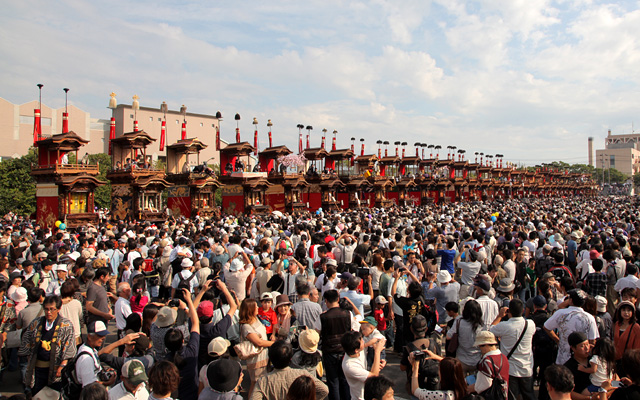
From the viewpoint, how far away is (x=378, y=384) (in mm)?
3518

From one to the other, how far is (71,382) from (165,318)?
108 cm

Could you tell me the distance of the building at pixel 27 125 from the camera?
52.5 m

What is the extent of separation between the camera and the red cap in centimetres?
521

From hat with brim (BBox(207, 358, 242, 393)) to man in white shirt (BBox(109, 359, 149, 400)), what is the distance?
27.8 inches

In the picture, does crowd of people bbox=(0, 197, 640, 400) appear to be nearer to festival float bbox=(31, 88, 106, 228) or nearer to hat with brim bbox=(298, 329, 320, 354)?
hat with brim bbox=(298, 329, 320, 354)

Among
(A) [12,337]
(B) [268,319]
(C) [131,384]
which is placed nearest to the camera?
(C) [131,384]

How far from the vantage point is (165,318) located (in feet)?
16.3

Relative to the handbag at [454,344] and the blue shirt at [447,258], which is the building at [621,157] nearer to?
the blue shirt at [447,258]

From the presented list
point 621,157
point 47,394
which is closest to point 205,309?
point 47,394

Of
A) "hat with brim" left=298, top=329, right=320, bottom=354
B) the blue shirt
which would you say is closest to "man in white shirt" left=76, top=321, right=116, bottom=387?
"hat with brim" left=298, top=329, right=320, bottom=354

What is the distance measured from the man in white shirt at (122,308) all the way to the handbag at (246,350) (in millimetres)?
2174

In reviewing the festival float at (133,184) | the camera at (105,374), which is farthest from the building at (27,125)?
the camera at (105,374)

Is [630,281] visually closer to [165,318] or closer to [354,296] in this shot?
[354,296]

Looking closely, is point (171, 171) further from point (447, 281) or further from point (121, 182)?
point (447, 281)
